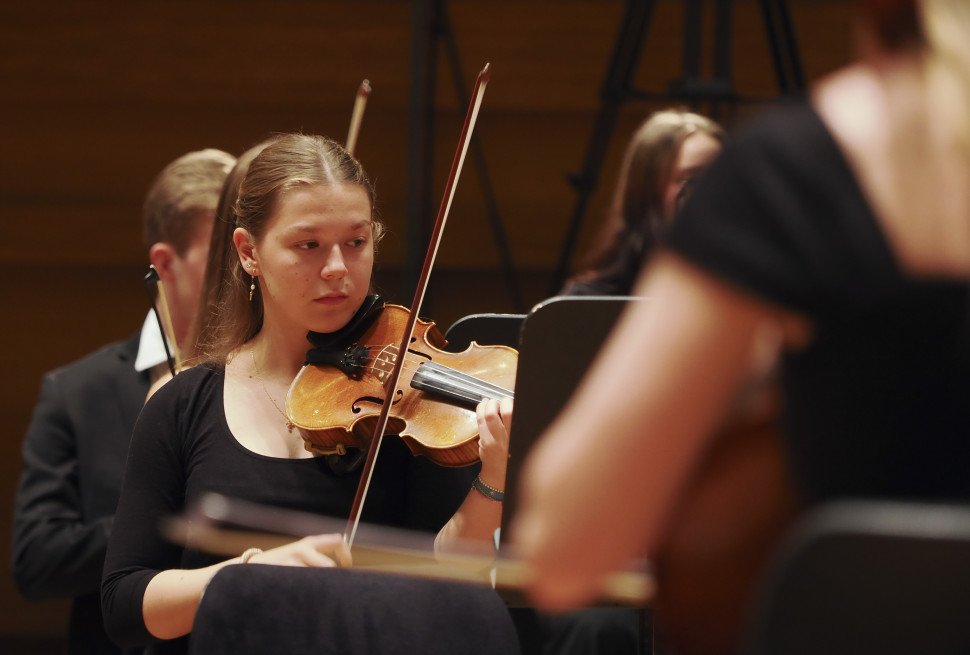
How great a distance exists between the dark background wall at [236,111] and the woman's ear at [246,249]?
1410 mm

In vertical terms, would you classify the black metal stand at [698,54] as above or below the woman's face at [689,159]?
above

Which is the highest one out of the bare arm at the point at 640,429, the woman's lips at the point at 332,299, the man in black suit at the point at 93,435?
the bare arm at the point at 640,429

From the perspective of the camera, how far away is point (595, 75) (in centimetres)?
271

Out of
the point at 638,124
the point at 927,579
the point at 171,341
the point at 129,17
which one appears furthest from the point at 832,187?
the point at 129,17

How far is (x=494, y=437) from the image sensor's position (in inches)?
44.2

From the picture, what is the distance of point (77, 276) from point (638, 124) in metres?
1.50

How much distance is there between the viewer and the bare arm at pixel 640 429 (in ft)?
1.58

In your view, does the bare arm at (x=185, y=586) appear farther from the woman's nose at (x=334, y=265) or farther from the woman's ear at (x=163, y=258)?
the woman's ear at (x=163, y=258)

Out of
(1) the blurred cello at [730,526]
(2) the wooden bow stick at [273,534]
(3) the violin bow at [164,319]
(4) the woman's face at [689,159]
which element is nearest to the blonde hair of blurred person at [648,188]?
(4) the woman's face at [689,159]

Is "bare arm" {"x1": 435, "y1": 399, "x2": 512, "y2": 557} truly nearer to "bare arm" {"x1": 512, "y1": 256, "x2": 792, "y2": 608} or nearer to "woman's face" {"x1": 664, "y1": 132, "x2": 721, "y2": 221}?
"bare arm" {"x1": 512, "y1": 256, "x2": 792, "y2": 608}

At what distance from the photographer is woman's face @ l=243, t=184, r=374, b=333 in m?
1.20

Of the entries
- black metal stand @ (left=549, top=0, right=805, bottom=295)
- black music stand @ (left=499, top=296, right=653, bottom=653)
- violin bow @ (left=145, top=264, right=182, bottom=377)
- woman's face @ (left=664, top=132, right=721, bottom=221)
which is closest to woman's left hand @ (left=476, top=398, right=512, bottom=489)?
black music stand @ (left=499, top=296, right=653, bottom=653)

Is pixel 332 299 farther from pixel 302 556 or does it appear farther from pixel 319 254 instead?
pixel 302 556

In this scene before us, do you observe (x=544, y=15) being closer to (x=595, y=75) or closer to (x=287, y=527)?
(x=595, y=75)
